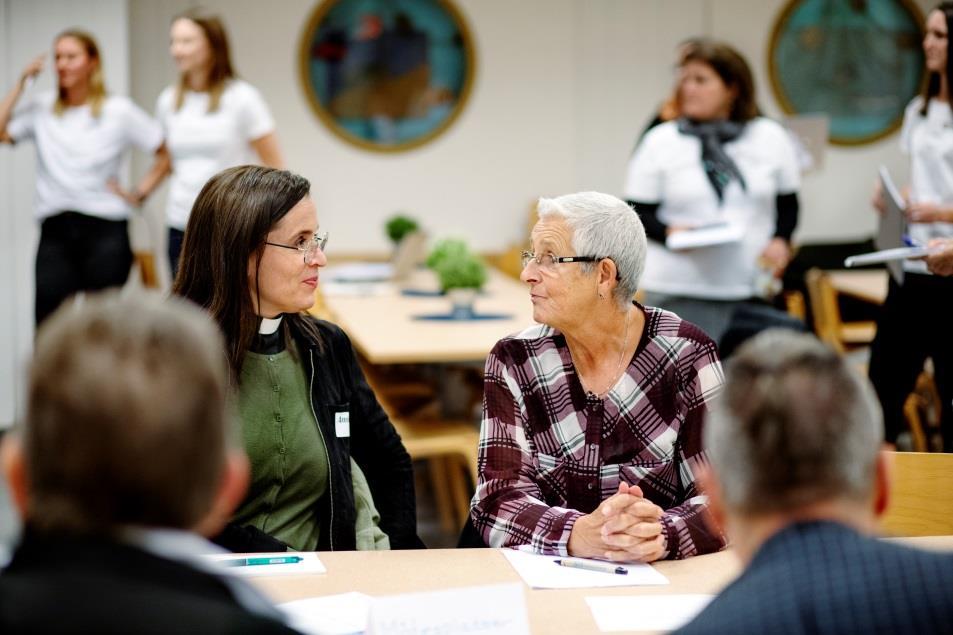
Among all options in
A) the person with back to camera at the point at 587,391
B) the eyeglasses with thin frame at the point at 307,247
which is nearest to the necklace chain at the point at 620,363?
the person with back to camera at the point at 587,391

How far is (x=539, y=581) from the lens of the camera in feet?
7.11

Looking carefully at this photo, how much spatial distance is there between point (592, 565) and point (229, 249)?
1125 millimetres

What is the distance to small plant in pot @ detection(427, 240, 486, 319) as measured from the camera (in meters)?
5.44

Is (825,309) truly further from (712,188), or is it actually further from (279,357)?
(279,357)

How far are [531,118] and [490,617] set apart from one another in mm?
7536

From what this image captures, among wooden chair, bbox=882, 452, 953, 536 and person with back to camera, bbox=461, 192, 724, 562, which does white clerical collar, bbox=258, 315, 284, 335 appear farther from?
wooden chair, bbox=882, 452, 953, 536

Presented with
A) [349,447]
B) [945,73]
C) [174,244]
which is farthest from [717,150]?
[174,244]

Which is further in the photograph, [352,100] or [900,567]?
[352,100]

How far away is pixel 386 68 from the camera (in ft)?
28.7

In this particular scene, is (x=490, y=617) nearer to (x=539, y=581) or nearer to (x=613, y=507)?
(x=539, y=581)

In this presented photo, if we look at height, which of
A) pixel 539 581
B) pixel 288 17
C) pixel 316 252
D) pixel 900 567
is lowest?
pixel 539 581

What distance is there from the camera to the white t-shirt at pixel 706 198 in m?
4.79

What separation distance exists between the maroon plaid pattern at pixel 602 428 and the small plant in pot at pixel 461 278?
271 cm

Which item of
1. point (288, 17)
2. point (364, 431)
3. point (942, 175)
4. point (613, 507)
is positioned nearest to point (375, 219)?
point (288, 17)
